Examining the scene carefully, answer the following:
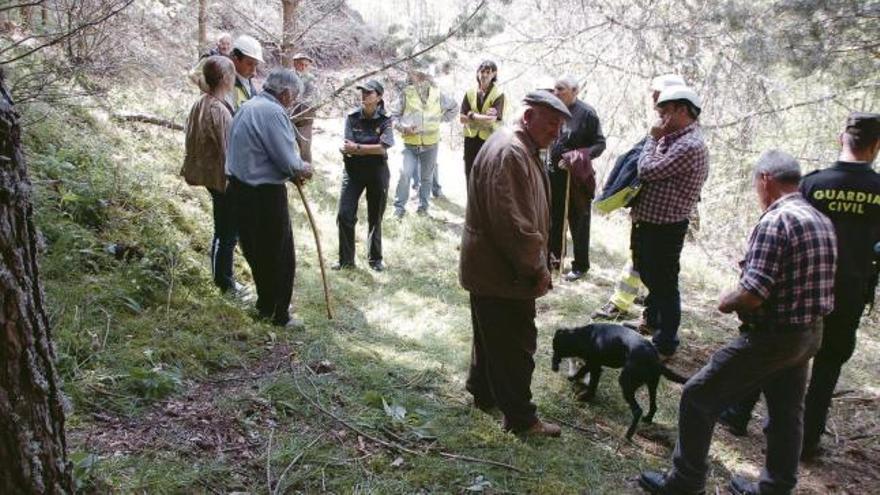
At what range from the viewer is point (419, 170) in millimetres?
9102

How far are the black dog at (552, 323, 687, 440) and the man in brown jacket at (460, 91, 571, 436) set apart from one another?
1.84 ft

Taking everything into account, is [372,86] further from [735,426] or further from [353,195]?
[735,426]

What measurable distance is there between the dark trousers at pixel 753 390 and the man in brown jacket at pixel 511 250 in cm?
82

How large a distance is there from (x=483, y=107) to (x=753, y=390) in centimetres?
514

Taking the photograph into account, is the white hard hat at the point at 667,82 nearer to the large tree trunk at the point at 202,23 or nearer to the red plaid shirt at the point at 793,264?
the red plaid shirt at the point at 793,264

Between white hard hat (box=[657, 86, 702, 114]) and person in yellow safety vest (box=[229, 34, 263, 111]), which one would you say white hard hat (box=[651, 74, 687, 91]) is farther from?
person in yellow safety vest (box=[229, 34, 263, 111])

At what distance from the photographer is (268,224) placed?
467 centimetres

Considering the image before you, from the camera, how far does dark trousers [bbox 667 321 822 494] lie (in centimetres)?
293

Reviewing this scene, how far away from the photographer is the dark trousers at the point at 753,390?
2.93 metres

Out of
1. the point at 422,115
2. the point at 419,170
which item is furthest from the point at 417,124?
the point at 419,170

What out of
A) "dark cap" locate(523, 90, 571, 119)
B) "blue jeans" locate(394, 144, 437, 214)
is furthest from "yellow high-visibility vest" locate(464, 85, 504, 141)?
"dark cap" locate(523, 90, 571, 119)

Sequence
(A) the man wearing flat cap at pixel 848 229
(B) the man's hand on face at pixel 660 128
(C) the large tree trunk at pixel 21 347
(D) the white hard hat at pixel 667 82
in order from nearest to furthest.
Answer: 1. (C) the large tree trunk at pixel 21 347
2. (A) the man wearing flat cap at pixel 848 229
3. (B) the man's hand on face at pixel 660 128
4. (D) the white hard hat at pixel 667 82

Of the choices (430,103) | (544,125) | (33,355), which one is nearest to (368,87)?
(430,103)

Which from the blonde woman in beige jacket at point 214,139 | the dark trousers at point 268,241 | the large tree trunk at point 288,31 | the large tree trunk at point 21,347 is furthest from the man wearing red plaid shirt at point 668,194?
the large tree trunk at point 288,31
